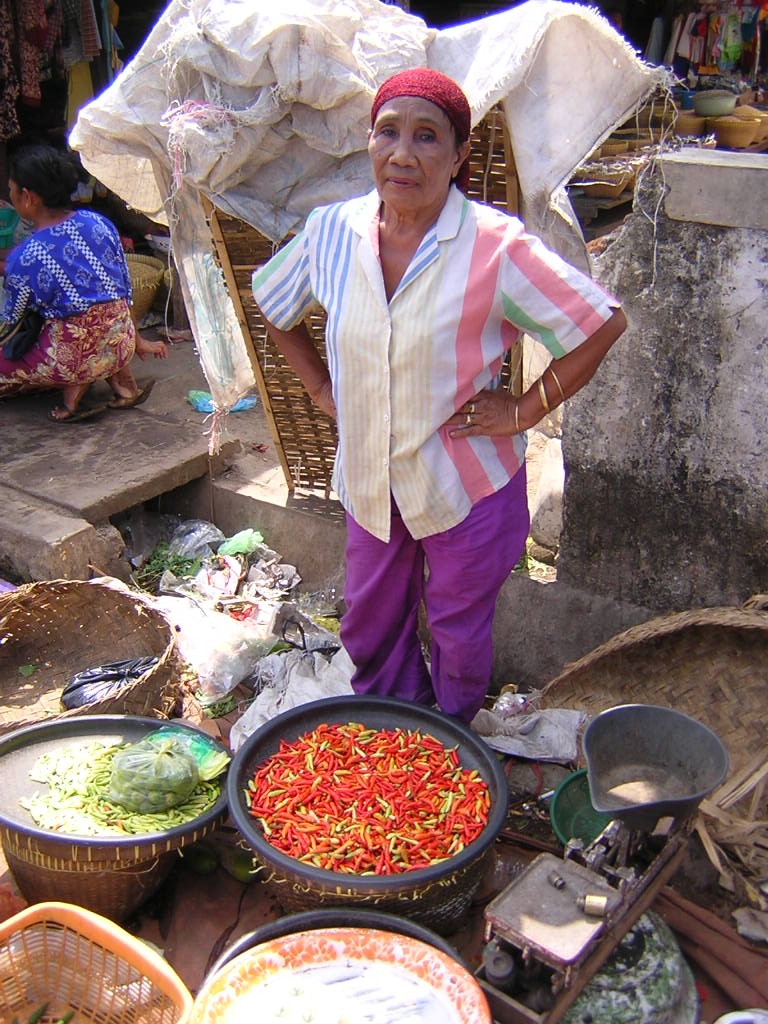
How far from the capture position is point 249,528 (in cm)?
488

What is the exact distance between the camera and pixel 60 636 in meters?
4.22

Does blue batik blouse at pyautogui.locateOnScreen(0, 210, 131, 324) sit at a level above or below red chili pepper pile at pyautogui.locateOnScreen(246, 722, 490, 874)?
above

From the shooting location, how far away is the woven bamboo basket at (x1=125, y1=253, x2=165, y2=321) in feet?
22.3

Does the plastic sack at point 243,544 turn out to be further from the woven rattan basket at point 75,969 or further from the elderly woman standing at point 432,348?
the woven rattan basket at point 75,969

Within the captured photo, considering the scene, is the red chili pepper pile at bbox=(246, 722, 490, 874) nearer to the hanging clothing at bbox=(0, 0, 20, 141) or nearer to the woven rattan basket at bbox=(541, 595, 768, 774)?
the woven rattan basket at bbox=(541, 595, 768, 774)

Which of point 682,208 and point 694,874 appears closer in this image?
point 694,874

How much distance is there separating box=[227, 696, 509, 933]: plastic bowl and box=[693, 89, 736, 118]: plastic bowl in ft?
24.9

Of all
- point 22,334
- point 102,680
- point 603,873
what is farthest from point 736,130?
point 603,873

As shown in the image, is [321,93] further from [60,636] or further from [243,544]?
[60,636]

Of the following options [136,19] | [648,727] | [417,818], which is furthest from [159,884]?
[136,19]

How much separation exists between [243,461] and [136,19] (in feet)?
17.3

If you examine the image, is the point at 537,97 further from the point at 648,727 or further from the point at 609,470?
the point at 648,727

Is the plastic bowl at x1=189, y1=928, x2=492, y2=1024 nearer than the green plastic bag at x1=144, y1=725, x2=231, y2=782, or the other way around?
the plastic bowl at x1=189, y1=928, x2=492, y2=1024

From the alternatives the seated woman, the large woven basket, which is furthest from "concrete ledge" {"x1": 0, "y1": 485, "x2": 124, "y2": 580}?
the seated woman
